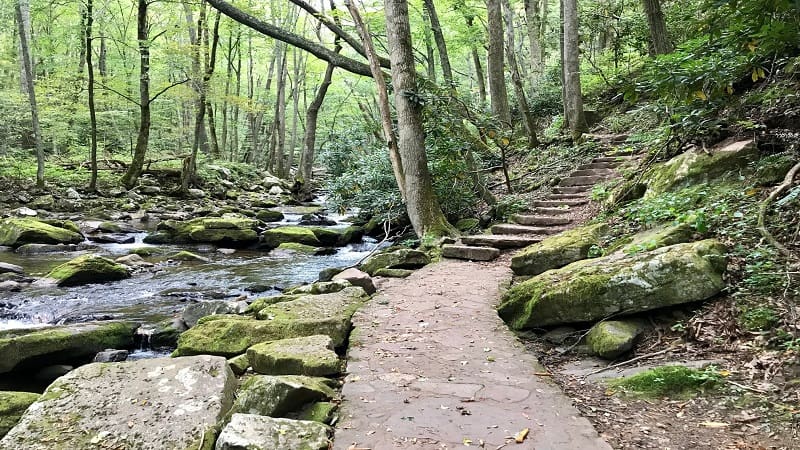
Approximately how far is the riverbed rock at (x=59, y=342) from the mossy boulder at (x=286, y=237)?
6.32 metres

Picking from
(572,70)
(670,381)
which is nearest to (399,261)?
(670,381)

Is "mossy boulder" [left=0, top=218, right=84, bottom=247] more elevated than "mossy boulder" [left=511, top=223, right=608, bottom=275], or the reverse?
"mossy boulder" [left=511, top=223, right=608, bottom=275]

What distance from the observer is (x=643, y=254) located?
4.36 m

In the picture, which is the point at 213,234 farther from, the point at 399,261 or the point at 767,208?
the point at 767,208

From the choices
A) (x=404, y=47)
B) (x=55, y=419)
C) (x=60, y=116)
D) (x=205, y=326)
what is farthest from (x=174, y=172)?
(x=55, y=419)

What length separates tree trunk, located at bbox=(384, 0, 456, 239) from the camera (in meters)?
8.76

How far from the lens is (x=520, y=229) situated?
29.2ft

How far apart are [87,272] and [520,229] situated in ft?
24.2

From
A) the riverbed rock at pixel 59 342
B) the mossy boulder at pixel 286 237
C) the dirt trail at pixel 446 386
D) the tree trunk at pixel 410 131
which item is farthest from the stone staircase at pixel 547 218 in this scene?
the mossy boulder at pixel 286 237

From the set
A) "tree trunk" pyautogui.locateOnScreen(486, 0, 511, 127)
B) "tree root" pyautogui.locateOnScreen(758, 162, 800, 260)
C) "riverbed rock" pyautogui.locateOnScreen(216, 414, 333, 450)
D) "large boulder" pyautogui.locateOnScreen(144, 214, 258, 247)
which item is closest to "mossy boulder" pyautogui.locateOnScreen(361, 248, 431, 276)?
"tree root" pyautogui.locateOnScreen(758, 162, 800, 260)

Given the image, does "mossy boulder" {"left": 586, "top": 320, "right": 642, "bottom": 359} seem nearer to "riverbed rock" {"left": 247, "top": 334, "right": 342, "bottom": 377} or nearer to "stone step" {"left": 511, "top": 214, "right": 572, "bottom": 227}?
"riverbed rock" {"left": 247, "top": 334, "right": 342, "bottom": 377}

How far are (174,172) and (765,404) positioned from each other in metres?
20.6

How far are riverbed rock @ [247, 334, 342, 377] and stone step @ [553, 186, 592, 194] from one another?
7.44 m

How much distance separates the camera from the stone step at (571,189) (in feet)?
33.1
